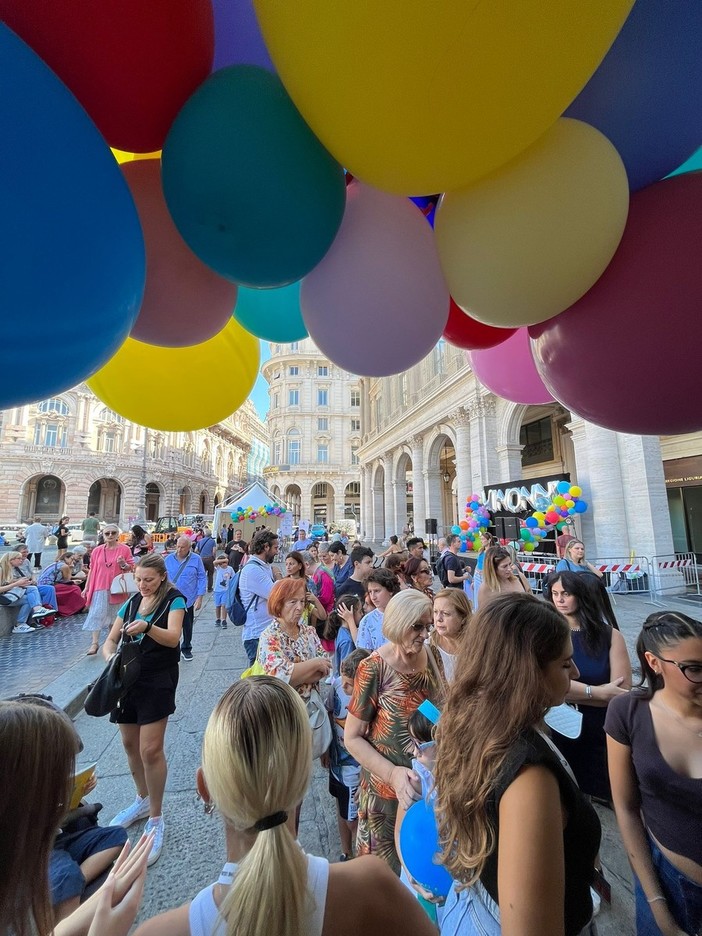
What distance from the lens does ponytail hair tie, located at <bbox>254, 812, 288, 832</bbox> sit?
2.96ft

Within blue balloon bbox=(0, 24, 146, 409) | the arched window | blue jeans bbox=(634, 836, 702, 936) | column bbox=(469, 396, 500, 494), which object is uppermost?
the arched window

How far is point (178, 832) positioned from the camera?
2.50m

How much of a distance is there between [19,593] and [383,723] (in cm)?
778

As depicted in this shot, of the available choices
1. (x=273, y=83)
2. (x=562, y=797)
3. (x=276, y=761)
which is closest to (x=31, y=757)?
(x=276, y=761)

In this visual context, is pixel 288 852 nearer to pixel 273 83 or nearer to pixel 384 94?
pixel 384 94

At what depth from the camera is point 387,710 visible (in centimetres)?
180

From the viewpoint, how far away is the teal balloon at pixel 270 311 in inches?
89.2

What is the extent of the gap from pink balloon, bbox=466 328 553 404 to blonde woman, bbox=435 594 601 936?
155 cm

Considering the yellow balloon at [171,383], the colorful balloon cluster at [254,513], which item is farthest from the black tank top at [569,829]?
the colorful balloon cluster at [254,513]

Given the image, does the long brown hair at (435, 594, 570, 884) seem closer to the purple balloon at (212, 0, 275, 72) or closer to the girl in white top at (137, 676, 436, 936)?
the girl in white top at (137, 676, 436, 936)

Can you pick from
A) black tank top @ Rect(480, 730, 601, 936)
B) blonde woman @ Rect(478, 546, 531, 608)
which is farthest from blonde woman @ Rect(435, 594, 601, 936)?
blonde woman @ Rect(478, 546, 531, 608)

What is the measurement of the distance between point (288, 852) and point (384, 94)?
170 cm

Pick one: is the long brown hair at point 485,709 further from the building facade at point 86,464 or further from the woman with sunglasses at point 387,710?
the building facade at point 86,464

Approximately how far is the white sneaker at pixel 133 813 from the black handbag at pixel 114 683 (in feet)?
2.31
